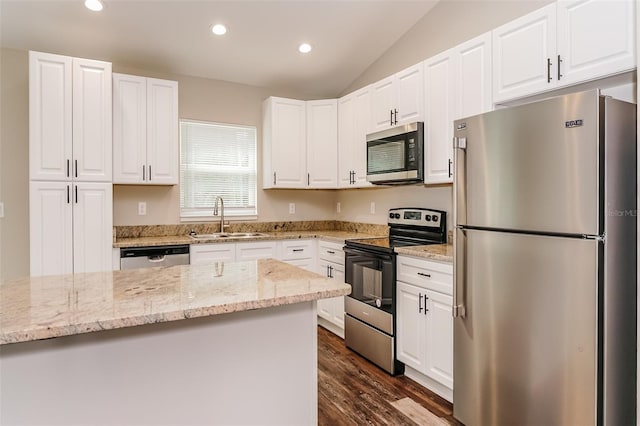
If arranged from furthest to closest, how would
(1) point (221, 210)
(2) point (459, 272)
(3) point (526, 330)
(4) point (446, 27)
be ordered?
(1) point (221, 210), (4) point (446, 27), (2) point (459, 272), (3) point (526, 330)

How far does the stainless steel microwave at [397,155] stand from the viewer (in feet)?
9.46

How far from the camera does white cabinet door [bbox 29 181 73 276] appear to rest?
2791 mm

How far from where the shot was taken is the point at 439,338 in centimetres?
242

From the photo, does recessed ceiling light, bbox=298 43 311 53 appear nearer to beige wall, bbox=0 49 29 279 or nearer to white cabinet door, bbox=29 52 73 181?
white cabinet door, bbox=29 52 73 181

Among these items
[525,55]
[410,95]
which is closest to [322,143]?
[410,95]

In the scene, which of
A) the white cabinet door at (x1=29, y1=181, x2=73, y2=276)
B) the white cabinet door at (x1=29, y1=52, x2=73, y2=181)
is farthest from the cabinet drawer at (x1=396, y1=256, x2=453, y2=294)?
the white cabinet door at (x1=29, y1=52, x2=73, y2=181)

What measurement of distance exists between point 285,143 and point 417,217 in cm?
164

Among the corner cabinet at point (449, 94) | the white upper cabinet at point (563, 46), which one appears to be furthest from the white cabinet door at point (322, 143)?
the white upper cabinet at point (563, 46)

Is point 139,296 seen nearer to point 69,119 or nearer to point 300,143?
point 69,119

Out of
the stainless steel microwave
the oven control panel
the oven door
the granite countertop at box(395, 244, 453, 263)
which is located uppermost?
the stainless steel microwave

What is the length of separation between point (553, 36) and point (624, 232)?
3.69 ft

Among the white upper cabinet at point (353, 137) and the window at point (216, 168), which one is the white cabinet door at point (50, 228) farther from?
the white upper cabinet at point (353, 137)

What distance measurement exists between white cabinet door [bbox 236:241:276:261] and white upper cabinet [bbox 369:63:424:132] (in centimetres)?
148

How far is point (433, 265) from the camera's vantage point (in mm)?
2434
